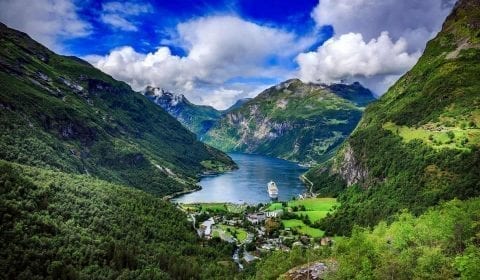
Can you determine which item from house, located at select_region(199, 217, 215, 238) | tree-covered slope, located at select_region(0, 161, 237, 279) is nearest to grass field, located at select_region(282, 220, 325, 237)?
house, located at select_region(199, 217, 215, 238)

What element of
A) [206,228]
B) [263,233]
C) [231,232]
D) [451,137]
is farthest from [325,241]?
[451,137]

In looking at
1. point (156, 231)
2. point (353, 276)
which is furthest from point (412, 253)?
point (156, 231)

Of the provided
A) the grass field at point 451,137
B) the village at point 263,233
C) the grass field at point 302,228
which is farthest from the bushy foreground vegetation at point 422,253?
the grass field at point 302,228

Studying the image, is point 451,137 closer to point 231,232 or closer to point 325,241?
point 325,241

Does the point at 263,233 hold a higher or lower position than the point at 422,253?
lower

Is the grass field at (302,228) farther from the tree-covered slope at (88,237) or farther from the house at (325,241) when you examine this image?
the tree-covered slope at (88,237)

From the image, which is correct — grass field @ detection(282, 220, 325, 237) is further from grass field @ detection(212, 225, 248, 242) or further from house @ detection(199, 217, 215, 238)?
house @ detection(199, 217, 215, 238)
